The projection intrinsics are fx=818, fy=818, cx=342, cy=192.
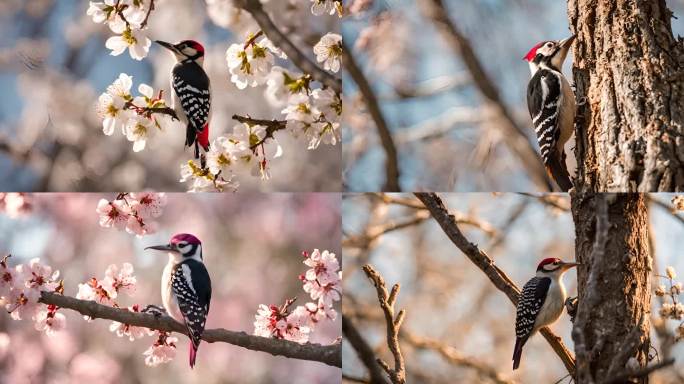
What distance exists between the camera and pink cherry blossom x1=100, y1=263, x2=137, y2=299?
248cm

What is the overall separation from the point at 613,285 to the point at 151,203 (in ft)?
4.47

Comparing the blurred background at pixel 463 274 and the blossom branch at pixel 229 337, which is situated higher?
the blurred background at pixel 463 274

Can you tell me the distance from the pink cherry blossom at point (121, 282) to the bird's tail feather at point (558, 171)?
50.4 inches

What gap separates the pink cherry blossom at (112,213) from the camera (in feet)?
8.23

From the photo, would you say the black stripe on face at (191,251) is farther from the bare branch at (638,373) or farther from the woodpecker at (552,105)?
the bare branch at (638,373)

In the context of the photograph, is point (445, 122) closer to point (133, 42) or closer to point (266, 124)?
point (266, 124)

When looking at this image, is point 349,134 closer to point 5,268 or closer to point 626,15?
point 626,15

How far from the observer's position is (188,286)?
2408 millimetres

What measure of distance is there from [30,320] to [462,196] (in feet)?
4.51

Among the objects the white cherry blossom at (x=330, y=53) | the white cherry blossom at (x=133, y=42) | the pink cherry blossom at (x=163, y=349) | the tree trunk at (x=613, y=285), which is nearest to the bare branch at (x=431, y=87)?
the white cherry blossom at (x=330, y=53)

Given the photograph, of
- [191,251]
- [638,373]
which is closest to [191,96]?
[191,251]

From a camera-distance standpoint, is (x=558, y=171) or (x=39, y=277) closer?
(x=558, y=171)

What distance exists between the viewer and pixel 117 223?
2.51 meters

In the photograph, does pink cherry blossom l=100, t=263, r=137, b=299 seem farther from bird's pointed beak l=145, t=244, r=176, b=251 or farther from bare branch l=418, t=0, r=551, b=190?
bare branch l=418, t=0, r=551, b=190
